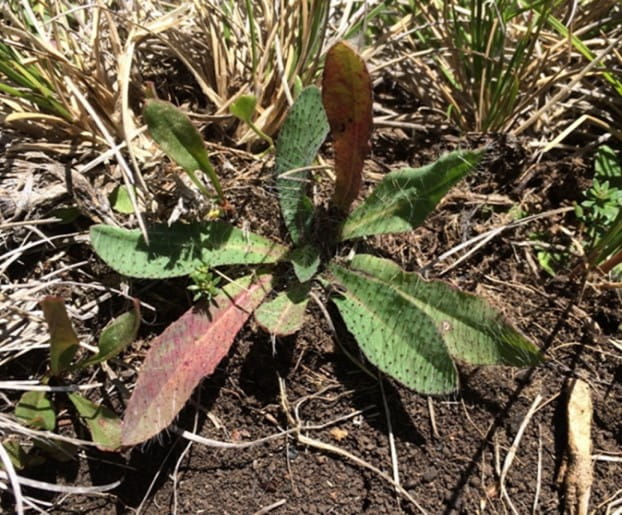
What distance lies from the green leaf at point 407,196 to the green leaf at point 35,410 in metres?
0.73

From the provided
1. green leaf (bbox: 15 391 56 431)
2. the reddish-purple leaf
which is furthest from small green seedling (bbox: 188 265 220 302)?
green leaf (bbox: 15 391 56 431)

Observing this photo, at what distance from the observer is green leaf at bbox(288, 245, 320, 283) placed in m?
1.50

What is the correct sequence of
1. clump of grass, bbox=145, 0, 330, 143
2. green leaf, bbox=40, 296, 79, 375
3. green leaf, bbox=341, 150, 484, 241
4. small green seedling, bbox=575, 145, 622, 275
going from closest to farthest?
green leaf, bbox=40, 296, 79, 375, green leaf, bbox=341, 150, 484, 241, small green seedling, bbox=575, 145, 622, 275, clump of grass, bbox=145, 0, 330, 143

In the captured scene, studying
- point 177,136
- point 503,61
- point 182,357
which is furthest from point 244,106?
point 503,61

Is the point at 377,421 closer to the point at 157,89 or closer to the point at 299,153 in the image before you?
the point at 299,153

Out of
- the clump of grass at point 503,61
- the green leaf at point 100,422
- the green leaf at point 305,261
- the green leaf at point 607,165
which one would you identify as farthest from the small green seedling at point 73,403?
the green leaf at point 607,165

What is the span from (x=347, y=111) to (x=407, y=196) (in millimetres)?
220

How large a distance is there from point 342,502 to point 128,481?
1.46 feet

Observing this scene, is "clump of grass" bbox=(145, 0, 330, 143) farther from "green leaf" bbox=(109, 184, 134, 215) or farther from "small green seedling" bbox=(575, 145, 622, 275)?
"small green seedling" bbox=(575, 145, 622, 275)

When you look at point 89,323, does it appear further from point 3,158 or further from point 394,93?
point 394,93

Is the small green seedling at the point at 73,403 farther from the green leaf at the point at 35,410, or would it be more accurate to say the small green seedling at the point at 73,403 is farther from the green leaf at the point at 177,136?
the green leaf at the point at 177,136

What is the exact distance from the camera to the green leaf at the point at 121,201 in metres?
1.57

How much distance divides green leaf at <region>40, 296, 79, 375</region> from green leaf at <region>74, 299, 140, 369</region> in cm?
5

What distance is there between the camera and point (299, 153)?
1553 mm
